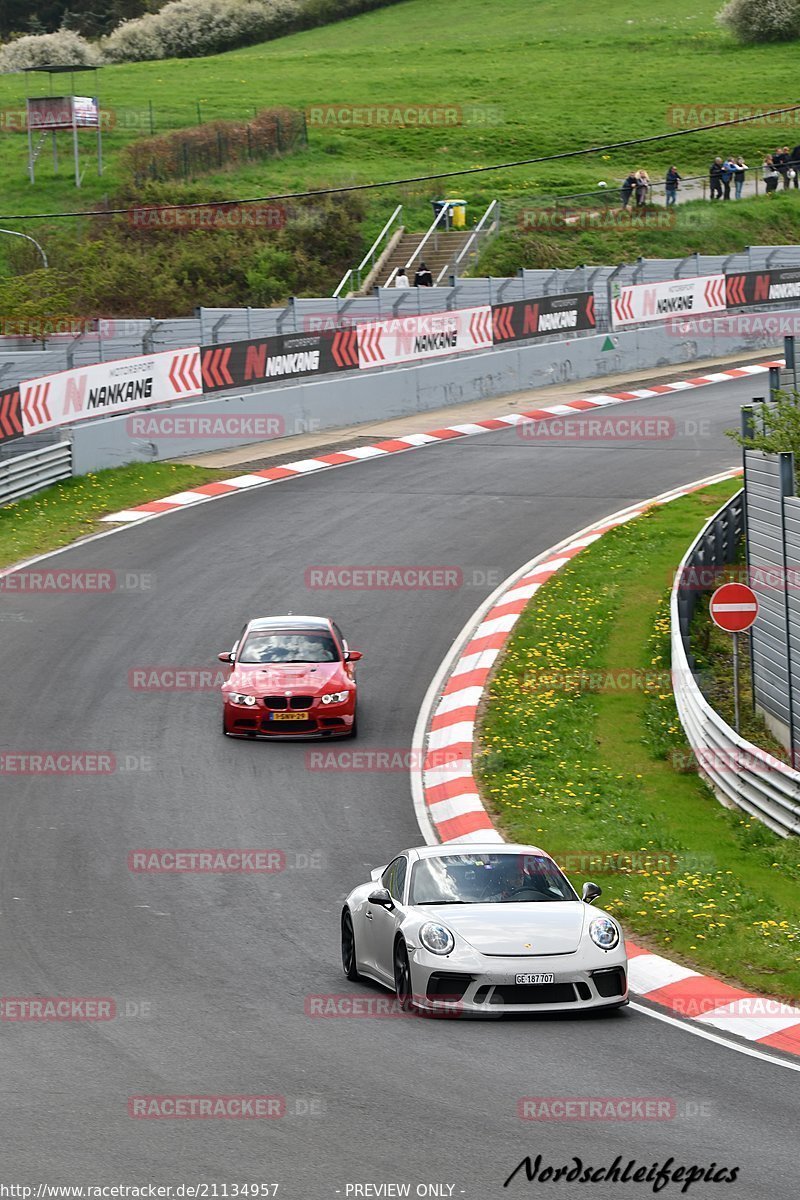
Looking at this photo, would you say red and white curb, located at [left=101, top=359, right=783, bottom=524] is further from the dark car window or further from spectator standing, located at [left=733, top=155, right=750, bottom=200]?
spectator standing, located at [left=733, top=155, right=750, bottom=200]

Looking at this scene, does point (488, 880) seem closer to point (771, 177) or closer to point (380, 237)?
point (380, 237)

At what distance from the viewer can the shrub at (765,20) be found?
93.4 metres

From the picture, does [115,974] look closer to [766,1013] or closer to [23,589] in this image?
[766,1013]

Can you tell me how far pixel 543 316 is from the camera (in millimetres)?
42000

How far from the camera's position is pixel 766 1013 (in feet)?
38.5

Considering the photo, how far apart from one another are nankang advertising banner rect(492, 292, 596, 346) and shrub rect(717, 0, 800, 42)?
58553 millimetres

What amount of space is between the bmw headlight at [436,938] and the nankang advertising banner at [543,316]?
3071 cm

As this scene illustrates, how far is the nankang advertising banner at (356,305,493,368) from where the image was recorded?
1496 inches

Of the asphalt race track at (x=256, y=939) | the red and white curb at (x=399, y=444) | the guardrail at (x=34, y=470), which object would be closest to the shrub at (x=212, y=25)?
the red and white curb at (x=399, y=444)

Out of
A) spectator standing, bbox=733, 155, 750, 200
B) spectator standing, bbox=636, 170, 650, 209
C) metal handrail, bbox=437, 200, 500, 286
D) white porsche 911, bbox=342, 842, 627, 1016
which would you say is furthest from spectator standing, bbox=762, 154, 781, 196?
white porsche 911, bbox=342, 842, 627, 1016

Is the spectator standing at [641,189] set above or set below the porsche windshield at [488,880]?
above

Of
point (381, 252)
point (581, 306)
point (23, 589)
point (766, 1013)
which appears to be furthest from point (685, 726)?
point (381, 252)

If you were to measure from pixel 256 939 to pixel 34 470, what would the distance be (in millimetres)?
18682

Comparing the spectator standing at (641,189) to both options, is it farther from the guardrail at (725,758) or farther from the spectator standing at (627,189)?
the guardrail at (725,758)
